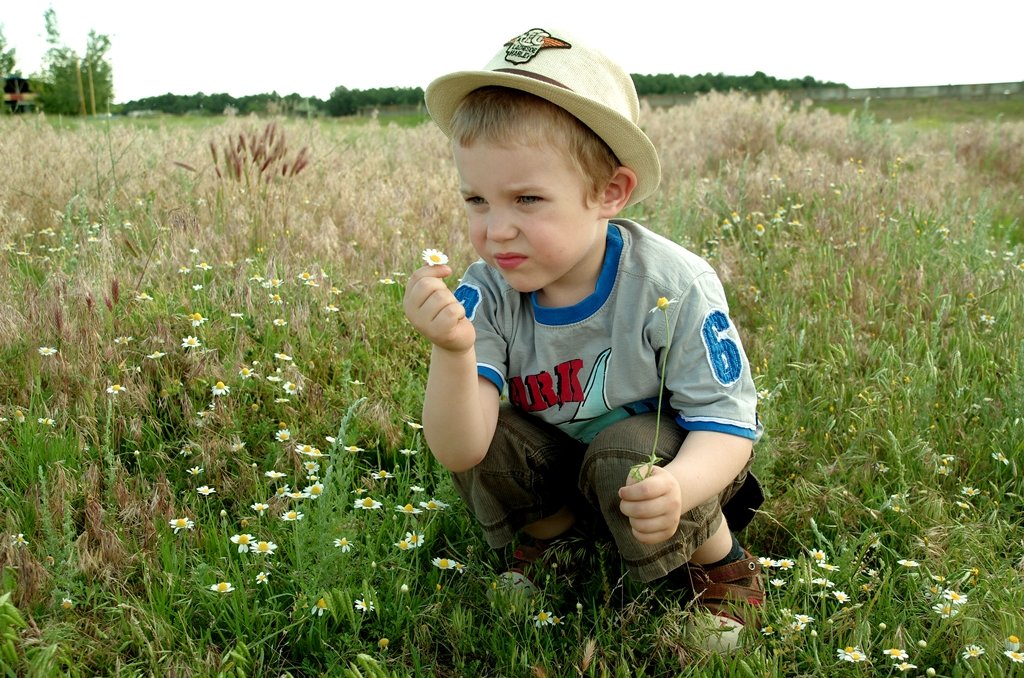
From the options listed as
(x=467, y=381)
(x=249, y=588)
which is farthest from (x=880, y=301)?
(x=249, y=588)

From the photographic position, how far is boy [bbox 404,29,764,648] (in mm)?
2104

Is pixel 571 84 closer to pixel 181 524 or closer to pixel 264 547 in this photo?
pixel 264 547

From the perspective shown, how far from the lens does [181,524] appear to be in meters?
2.53

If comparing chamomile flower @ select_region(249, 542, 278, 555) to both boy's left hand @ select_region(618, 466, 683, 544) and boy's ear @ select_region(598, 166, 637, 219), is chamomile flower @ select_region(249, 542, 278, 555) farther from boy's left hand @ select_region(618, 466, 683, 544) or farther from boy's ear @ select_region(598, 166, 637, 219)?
boy's ear @ select_region(598, 166, 637, 219)

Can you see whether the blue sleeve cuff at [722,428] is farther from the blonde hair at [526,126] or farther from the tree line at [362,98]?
the tree line at [362,98]

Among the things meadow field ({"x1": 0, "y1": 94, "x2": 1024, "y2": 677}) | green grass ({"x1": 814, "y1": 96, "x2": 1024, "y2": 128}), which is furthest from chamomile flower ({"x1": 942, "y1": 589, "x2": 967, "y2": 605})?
green grass ({"x1": 814, "y1": 96, "x2": 1024, "y2": 128})

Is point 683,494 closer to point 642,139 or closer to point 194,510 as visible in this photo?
point 642,139

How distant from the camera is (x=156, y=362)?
127 inches

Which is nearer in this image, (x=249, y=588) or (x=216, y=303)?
(x=249, y=588)

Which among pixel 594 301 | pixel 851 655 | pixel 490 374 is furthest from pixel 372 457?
pixel 851 655

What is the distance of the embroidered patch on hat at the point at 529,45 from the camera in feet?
7.13

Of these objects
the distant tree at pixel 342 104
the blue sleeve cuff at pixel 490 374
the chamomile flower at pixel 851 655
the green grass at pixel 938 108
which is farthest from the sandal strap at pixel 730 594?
the green grass at pixel 938 108

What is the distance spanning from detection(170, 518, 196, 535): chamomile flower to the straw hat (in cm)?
134

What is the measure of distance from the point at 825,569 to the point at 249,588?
155cm
